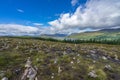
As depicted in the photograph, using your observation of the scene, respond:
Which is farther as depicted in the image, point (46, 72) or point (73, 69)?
point (73, 69)

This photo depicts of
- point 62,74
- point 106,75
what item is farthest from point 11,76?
point 106,75

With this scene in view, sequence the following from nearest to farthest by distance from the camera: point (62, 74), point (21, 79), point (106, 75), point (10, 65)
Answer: point (21, 79)
point (62, 74)
point (106, 75)
point (10, 65)

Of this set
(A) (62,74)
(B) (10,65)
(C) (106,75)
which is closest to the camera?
(A) (62,74)

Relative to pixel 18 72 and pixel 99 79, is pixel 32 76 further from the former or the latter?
pixel 99 79

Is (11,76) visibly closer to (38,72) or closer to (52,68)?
(38,72)

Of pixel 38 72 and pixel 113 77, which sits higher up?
pixel 38 72

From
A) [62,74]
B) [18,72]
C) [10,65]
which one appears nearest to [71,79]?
[62,74]

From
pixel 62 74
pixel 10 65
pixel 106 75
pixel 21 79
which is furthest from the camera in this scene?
pixel 10 65

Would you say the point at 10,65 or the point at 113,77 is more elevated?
the point at 10,65

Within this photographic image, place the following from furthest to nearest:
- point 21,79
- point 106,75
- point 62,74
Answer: point 106,75
point 62,74
point 21,79

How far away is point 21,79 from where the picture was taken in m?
36.2

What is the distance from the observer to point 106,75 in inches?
1641

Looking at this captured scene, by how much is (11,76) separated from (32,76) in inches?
→ 203

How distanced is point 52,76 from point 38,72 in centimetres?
416
